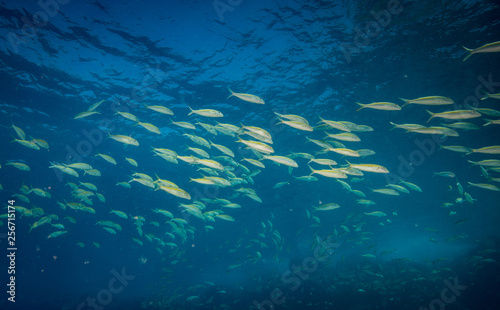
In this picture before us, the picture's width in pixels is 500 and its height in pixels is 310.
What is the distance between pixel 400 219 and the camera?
36.4 meters

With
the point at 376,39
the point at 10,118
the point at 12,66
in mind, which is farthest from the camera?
the point at 10,118

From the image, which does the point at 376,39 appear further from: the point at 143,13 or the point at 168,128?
the point at 168,128

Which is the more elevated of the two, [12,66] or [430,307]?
[12,66]

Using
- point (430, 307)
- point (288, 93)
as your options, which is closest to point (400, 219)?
point (430, 307)

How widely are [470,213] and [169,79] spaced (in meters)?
48.8

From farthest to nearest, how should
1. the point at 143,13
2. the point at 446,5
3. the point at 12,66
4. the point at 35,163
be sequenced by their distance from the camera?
the point at 35,163, the point at 12,66, the point at 143,13, the point at 446,5

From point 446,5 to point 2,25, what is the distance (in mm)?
19732

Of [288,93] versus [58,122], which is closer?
[288,93]

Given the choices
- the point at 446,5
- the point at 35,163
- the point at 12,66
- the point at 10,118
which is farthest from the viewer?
the point at 35,163

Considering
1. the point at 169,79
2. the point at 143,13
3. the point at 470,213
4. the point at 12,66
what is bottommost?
the point at 470,213

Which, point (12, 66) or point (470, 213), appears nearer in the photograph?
point (12, 66)

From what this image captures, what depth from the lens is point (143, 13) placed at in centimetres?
959

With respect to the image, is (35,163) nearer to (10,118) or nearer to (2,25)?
(10,118)

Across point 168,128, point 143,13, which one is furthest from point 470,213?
point 143,13
